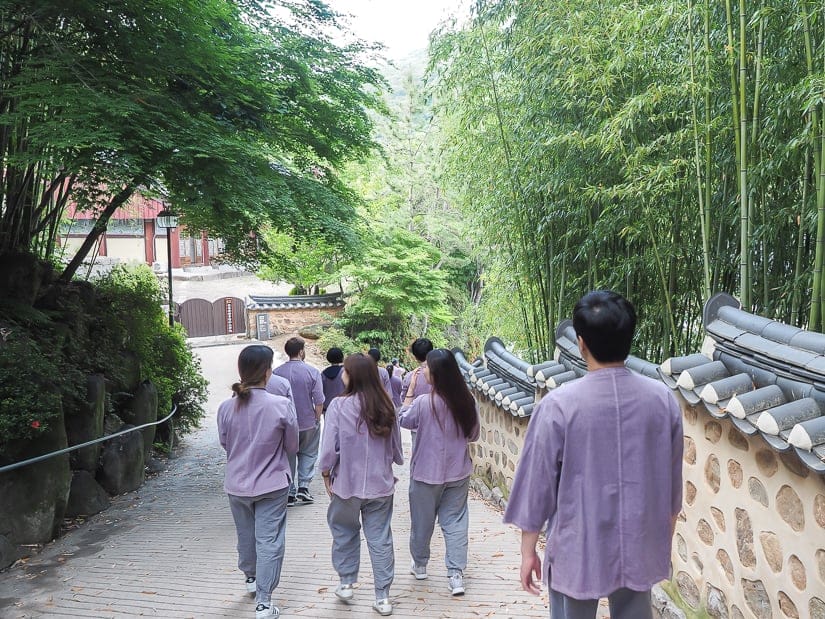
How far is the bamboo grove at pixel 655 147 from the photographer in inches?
151

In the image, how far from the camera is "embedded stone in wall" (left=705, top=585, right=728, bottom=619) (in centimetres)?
303

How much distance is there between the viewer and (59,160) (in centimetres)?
519

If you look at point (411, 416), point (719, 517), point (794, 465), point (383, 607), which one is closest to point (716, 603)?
point (719, 517)

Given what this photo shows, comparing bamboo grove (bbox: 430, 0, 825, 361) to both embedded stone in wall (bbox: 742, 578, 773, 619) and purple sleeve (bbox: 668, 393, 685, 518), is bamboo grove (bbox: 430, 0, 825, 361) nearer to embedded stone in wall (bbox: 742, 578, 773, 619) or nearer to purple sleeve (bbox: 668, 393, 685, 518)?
embedded stone in wall (bbox: 742, 578, 773, 619)

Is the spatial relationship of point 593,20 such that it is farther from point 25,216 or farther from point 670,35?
point 25,216

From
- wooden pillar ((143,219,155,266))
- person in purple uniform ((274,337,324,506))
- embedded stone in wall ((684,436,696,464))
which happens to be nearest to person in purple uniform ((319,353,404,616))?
embedded stone in wall ((684,436,696,464))

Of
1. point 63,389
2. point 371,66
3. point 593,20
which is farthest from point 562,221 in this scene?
point 63,389

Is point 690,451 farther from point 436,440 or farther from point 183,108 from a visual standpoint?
point 183,108

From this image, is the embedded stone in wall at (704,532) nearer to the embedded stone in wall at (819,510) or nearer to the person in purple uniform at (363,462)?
the embedded stone in wall at (819,510)

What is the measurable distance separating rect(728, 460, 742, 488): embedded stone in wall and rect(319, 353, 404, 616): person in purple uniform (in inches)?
62.9

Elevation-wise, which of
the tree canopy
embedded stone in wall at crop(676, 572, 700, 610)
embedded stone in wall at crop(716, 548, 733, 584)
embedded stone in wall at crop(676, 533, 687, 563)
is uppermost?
the tree canopy

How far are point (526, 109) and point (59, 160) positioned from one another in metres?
3.91

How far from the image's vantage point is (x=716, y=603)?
311 centimetres

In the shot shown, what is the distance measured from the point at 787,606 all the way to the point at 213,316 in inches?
938
